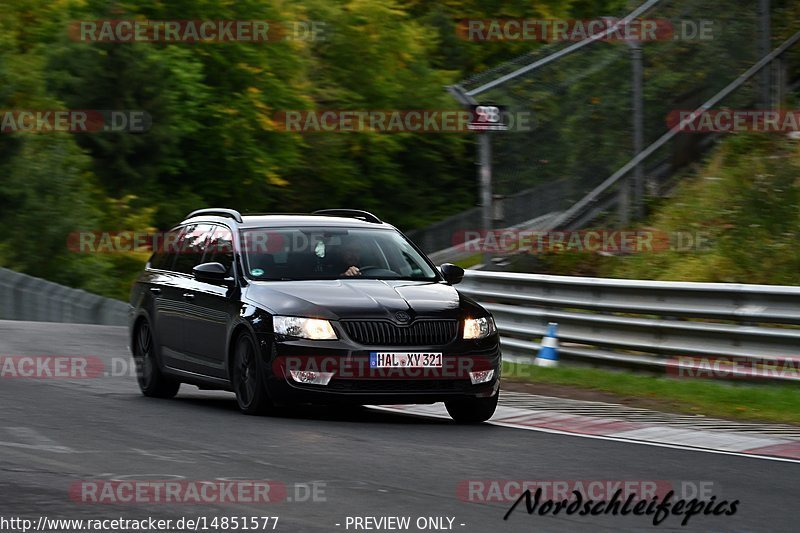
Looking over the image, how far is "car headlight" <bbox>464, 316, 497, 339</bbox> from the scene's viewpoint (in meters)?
11.5

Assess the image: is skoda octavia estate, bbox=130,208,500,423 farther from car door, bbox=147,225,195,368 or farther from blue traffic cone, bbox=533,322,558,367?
blue traffic cone, bbox=533,322,558,367

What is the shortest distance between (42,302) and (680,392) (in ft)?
60.1

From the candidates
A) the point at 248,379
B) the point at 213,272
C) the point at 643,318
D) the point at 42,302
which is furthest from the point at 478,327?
the point at 42,302

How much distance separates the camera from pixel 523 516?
7.44 meters

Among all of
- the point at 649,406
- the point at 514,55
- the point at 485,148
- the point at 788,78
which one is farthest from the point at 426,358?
the point at 514,55

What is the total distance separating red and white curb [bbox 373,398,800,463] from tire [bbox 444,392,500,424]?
0.34 ft

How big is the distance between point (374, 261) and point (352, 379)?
1.56 meters
